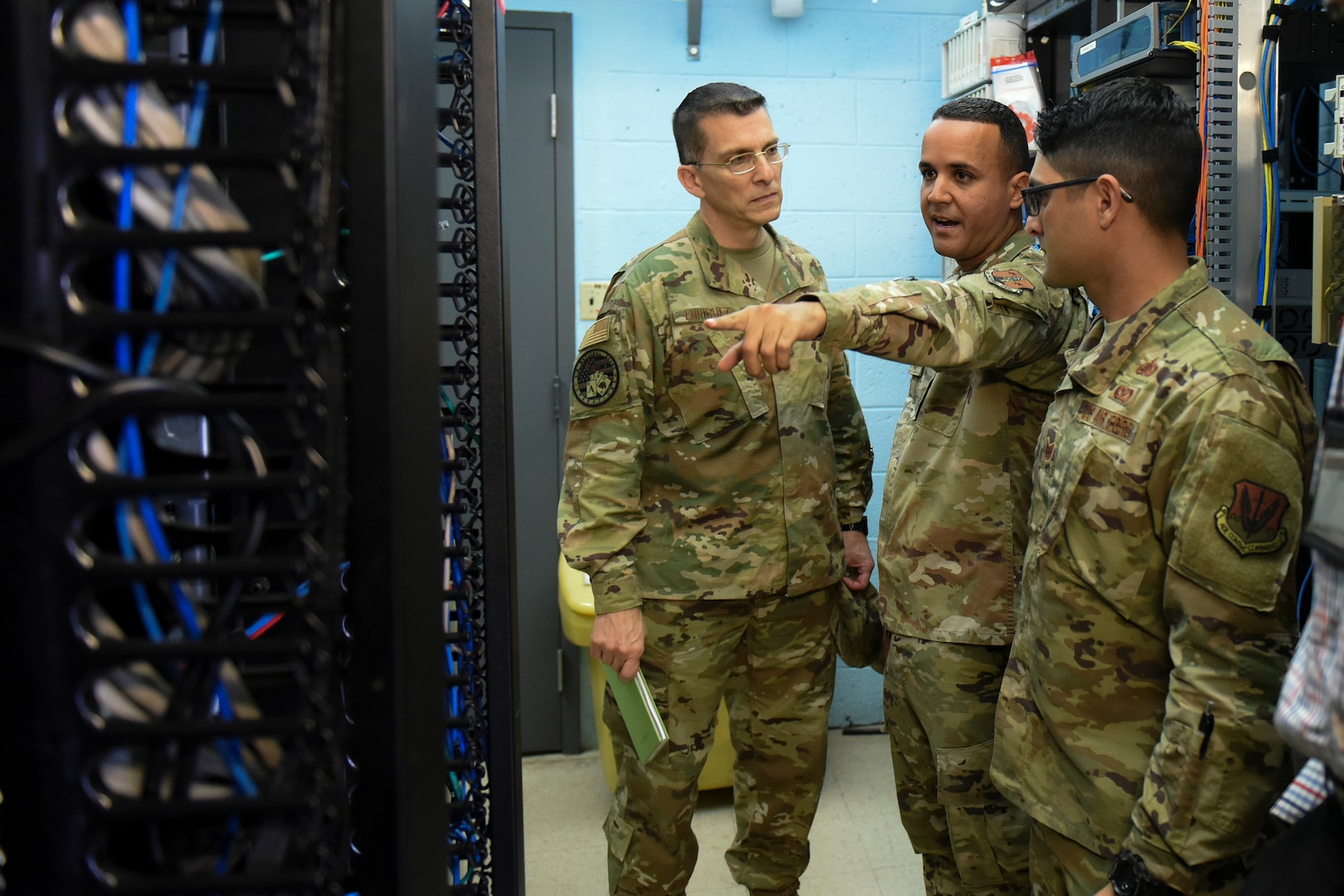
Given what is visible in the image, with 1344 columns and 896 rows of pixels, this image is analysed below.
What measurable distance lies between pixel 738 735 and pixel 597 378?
0.81 m

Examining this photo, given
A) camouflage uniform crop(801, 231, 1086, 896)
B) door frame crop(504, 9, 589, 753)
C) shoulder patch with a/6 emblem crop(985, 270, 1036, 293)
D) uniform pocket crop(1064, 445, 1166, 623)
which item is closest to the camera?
uniform pocket crop(1064, 445, 1166, 623)

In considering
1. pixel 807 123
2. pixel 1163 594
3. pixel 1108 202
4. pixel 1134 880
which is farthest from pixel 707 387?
pixel 807 123

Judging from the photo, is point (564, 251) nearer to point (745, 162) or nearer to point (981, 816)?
point (745, 162)

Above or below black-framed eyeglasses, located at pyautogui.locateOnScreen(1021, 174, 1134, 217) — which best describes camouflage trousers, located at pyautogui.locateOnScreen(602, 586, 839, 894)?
below

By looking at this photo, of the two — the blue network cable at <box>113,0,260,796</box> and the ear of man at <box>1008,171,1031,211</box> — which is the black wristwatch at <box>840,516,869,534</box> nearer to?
the ear of man at <box>1008,171,1031,211</box>

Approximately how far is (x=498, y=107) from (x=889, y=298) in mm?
627

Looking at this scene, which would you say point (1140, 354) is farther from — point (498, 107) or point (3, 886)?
point (3, 886)

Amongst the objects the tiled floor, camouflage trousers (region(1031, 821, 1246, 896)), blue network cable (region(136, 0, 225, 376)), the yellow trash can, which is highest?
blue network cable (region(136, 0, 225, 376))

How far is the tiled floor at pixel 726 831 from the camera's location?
2254 mm

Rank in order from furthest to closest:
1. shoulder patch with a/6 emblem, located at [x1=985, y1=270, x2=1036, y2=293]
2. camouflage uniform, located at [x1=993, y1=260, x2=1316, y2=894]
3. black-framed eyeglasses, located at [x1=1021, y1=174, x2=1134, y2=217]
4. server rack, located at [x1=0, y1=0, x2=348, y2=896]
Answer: shoulder patch with a/6 emblem, located at [x1=985, y1=270, x2=1036, y2=293], black-framed eyeglasses, located at [x1=1021, y1=174, x2=1134, y2=217], camouflage uniform, located at [x1=993, y1=260, x2=1316, y2=894], server rack, located at [x1=0, y1=0, x2=348, y2=896]

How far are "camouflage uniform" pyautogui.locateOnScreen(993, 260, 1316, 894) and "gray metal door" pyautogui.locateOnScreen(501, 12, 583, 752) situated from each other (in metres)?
1.78

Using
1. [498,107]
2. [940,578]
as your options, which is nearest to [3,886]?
[498,107]

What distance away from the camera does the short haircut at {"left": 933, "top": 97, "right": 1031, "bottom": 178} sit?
1680 millimetres

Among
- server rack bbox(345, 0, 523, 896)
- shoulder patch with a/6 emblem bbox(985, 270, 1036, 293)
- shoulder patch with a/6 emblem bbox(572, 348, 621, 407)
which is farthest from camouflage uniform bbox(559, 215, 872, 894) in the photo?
server rack bbox(345, 0, 523, 896)
